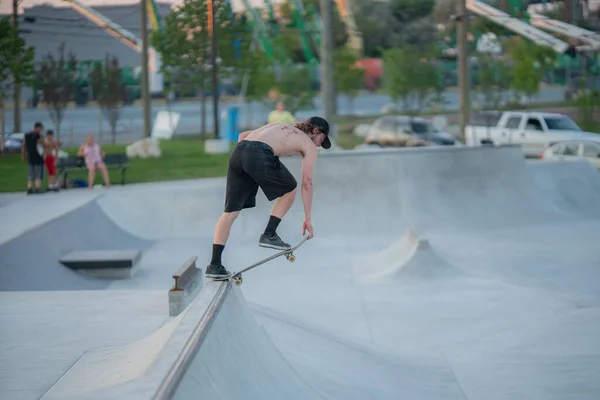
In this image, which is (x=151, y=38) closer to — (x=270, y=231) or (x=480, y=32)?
(x=480, y=32)

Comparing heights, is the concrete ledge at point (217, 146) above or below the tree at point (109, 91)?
below

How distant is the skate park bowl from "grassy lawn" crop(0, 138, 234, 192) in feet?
20.1

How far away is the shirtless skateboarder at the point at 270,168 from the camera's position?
23.6 feet

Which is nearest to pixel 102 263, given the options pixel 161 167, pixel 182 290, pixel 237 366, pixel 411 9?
pixel 182 290

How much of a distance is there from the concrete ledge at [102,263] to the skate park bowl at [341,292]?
0.11 m

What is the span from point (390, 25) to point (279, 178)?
50.0 meters

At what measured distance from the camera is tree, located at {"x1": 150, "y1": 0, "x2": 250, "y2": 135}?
39188 millimetres

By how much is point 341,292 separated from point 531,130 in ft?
63.3

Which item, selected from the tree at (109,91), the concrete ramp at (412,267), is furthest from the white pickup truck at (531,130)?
the concrete ramp at (412,267)

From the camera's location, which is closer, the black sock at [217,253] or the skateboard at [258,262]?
the skateboard at [258,262]

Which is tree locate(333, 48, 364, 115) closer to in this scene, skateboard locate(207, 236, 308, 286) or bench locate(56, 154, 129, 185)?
bench locate(56, 154, 129, 185)

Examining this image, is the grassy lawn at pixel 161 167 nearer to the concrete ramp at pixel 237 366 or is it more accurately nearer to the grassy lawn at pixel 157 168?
the grassy lawn at pixel 157 168

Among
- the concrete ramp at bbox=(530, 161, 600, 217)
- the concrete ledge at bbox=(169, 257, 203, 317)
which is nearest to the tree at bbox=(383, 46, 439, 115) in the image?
the concrete ramp at bbox=(530, 161, 600, 217)

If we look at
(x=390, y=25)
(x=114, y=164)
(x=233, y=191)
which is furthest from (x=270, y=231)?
(x=390, y=25)
